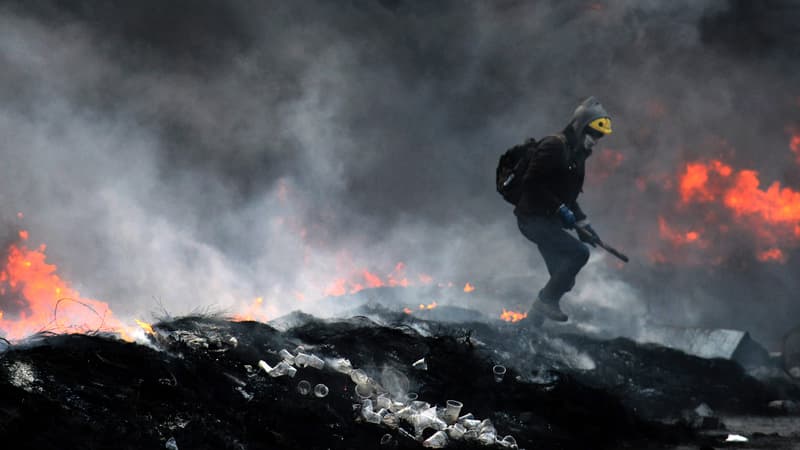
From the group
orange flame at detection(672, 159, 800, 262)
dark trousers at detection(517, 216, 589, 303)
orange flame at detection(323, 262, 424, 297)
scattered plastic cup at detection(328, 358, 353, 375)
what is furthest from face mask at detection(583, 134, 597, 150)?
orange flame at detection(323, 262, 424, 297)

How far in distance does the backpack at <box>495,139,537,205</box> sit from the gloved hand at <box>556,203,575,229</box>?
20.1 inches

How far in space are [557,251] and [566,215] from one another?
0.44 metres

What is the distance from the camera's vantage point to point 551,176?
7.70 metres

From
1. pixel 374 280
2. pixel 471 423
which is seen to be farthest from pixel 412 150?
pixel 471 423

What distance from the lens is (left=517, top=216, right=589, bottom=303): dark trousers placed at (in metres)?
7.73

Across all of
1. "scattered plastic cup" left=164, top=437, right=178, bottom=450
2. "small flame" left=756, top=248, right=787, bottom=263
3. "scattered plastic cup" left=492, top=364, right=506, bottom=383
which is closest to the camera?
"scattered plastic cup" left=164, top=437, right=178, bottom=450

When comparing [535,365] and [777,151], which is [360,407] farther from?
[777,151]

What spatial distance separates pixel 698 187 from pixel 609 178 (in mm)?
1963

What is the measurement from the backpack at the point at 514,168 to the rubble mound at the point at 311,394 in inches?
78.5

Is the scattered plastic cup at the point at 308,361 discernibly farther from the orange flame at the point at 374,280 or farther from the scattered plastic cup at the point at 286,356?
the orange flame at the point at 374,280

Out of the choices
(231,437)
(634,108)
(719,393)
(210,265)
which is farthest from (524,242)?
(231,437)

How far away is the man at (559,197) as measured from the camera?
301 inches

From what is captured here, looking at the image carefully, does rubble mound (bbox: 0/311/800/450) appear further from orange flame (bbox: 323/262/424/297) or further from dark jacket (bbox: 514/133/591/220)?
orange flame (bbox: 323/262/424/297)

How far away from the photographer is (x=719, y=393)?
7.00 m
